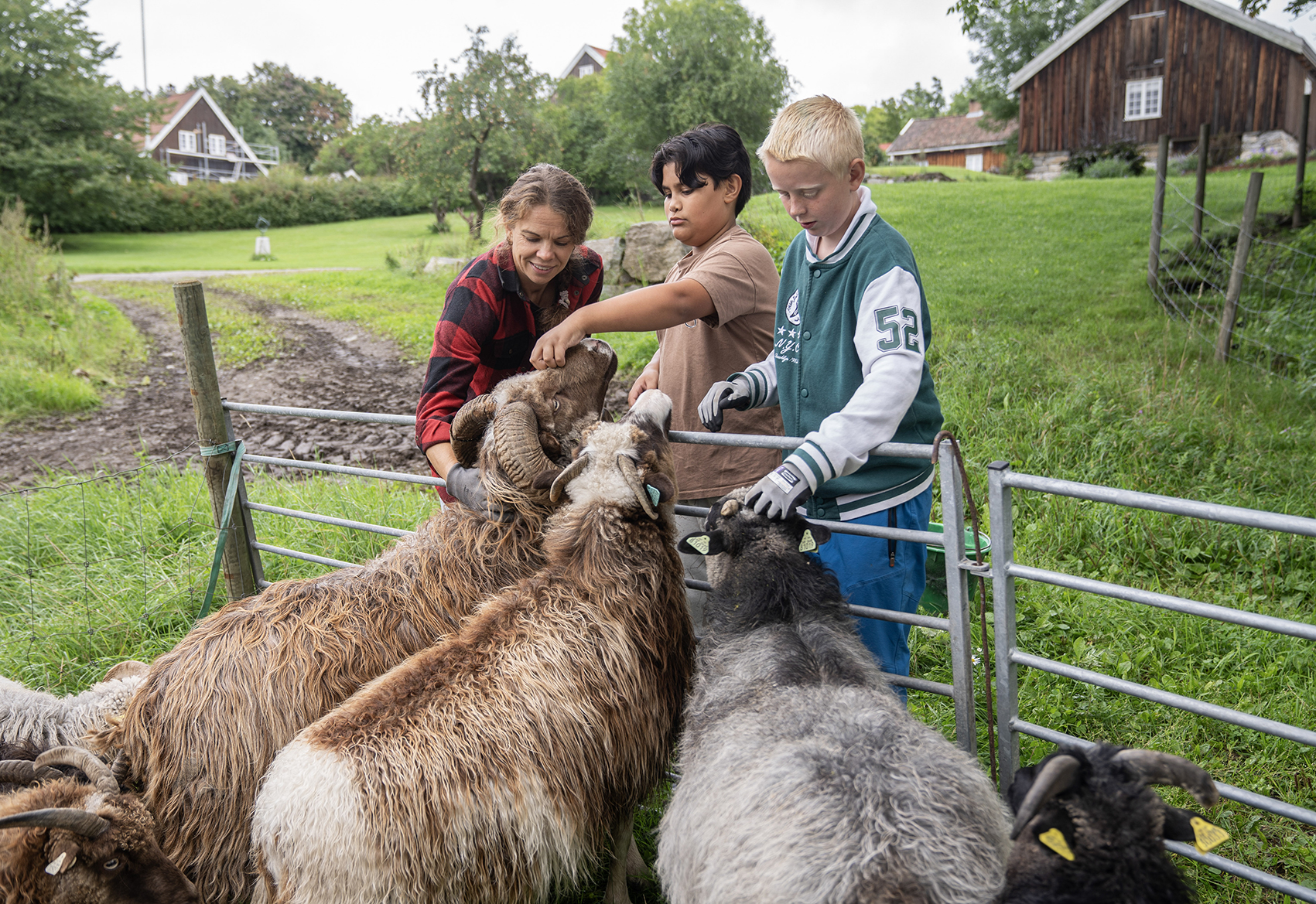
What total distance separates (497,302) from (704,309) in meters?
0.88

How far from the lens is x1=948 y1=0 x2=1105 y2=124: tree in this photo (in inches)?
1635

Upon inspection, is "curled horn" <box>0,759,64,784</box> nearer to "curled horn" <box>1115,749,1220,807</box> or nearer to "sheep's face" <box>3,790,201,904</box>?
"sheep's face" <box>3,790,201,904</box>

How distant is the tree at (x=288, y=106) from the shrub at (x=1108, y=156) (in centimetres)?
6570

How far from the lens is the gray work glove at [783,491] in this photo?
2.42 meters

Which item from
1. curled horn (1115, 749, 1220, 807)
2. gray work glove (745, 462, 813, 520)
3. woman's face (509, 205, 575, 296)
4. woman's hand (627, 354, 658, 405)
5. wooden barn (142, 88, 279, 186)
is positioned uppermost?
wooden barn (142, 88, 279, 186)

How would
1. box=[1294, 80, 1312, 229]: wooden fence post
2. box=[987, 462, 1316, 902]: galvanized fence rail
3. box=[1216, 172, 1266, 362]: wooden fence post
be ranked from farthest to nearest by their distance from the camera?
box=[1294, 80, 1312, 229]: wooden fence post < box=[1216, 172, 1266, 362]: wooden fence post < box=[987, 462, 1316, 902]: galvanized fence rail

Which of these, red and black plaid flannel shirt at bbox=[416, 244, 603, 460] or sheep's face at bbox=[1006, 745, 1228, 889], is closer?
sheep's face at bbox=[1006, 745, 1228, 889]

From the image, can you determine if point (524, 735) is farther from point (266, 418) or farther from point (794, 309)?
point (266, 418)

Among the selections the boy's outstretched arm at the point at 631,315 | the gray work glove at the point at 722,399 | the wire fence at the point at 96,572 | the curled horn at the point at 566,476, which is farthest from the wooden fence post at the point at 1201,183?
the wire fence at the point at 96,572

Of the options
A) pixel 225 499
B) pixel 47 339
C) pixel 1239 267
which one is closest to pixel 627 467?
pixel 225 499

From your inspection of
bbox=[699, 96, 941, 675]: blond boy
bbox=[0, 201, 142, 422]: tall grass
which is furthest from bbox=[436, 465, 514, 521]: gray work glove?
bbox=[0, 201, 142, 422]: tall grass

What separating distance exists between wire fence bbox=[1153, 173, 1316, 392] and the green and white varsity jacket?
626 cm

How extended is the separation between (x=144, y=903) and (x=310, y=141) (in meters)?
85.5

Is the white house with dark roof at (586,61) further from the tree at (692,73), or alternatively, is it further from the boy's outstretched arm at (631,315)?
the boy's outstretched arm at (631,315)
